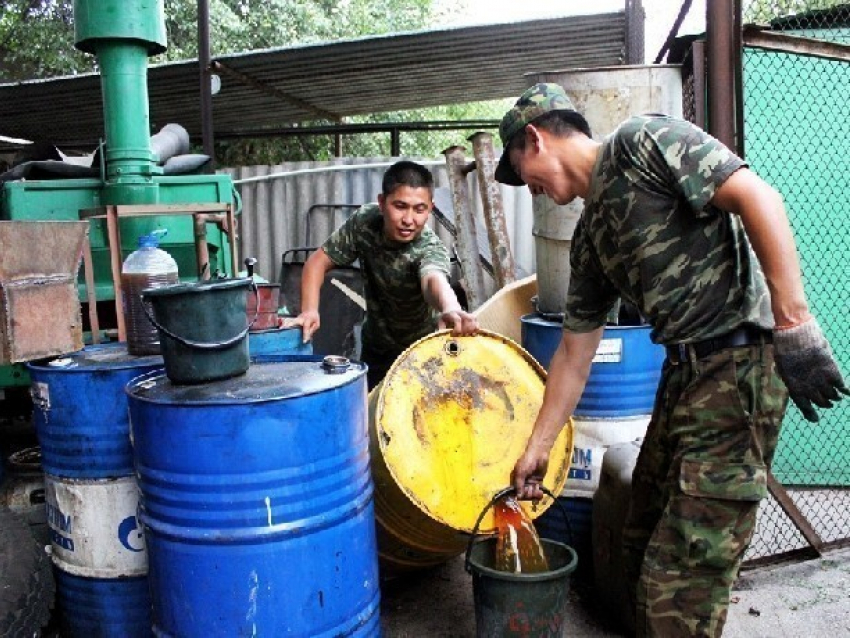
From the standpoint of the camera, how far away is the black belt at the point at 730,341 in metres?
2.25

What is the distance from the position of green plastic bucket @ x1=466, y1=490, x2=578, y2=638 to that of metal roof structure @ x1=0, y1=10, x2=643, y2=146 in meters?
5.00

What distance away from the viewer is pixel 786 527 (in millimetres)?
4453

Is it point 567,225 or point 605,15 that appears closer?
point 567,225

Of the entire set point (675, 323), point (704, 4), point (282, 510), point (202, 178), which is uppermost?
point (704, 4)

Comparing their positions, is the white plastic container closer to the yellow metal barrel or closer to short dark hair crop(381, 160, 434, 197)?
the yellow metal barrel

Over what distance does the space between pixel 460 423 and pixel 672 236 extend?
1.30 metres

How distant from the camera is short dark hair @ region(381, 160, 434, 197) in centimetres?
388

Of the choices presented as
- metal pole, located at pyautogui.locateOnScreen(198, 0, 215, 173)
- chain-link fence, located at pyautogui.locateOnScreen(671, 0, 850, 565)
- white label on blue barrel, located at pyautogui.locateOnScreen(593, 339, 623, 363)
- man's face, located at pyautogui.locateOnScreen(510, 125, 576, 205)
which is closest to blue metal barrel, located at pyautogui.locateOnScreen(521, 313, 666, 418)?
white label on blue barrel, located at pyautogui.locateOnScreen(593, 339, 623, 363)

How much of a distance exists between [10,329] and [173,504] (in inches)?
38.0

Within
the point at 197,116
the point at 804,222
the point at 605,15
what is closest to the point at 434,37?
the point at 605,15

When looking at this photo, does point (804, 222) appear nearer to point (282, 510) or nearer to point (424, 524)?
point (424, 524)

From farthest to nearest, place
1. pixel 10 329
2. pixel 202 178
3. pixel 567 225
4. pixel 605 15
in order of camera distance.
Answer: pixel 605 15 → pixel 202 178 → pixel 567 225 → pixel 10 329

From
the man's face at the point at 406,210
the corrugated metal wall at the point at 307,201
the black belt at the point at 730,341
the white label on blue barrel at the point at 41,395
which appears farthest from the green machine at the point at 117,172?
the corrugated metal wall at the point at 307,201

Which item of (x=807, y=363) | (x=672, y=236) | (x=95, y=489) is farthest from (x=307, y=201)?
(x=807, y=363)
